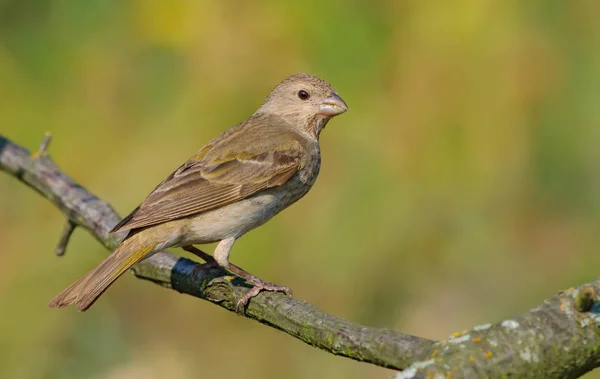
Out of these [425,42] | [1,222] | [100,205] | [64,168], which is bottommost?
[100,205]

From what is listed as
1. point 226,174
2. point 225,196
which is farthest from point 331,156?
point 225,196

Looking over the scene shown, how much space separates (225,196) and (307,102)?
3.64ft

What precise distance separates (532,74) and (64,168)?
3.57 metres

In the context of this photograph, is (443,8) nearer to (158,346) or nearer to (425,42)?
(425,42)

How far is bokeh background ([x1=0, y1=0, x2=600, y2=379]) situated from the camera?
6.17 meters

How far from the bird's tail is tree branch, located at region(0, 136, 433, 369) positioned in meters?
0.18

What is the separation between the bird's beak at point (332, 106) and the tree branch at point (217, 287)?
1.44 m

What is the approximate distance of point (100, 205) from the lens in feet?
16.5

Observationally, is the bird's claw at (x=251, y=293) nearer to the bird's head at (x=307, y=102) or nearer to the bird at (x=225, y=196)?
the bird at (x=225, y=196)

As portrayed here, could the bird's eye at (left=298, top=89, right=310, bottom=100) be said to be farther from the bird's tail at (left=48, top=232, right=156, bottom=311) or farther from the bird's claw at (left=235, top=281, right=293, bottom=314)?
the bird's claw at (left=235, top=281, right=293, bottom=314)

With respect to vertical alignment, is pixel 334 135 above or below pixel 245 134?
→ above

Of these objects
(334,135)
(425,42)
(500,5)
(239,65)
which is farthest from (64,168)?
(500,5)

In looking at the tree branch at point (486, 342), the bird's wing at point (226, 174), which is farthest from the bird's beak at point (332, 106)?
the tree branch at point (486, 342)

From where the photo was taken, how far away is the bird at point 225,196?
447cm
